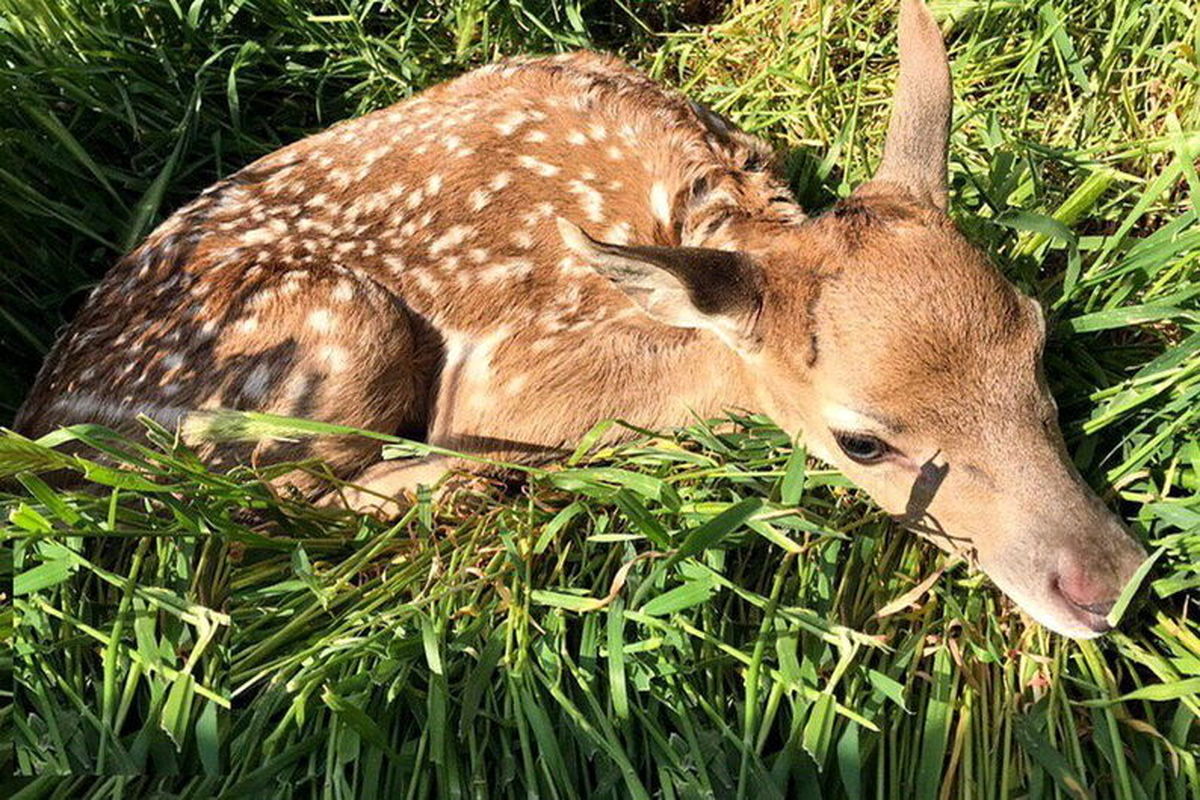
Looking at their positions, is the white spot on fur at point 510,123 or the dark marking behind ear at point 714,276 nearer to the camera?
the dark marking behind ear at point 714,276

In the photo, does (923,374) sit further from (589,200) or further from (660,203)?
(589,200)

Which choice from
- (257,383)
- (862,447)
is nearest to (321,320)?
(257,383)

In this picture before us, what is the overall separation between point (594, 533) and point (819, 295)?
30.9 inches

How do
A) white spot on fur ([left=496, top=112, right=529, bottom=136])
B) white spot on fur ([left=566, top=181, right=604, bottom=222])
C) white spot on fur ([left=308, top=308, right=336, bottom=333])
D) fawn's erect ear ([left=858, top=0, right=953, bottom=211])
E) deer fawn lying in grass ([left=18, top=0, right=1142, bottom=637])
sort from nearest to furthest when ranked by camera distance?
deer fawn lying in grass ([left=18, top=0, right=1142, bottom=637]) → fawn's erect ear ([left=858, top=0, right=953, bottom=211]) → white spot on fur ([left=308, top=308, right=336, bottom=333]) → white spot on fur ([left=566, top=181, right=604, bottom=222]) → white spot on fur ([left=496, top=112, right=529, bottom=136])

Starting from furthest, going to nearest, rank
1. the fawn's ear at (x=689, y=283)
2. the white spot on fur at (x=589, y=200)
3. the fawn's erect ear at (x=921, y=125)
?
the white spot on fur at (x=589, y=200), the fawn's erect ear at (x=921, y=125), the fawn's ear at (x=689, y=283)

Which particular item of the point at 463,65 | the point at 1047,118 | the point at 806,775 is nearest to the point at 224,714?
the point at 806,775

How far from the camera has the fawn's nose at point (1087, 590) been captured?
233cm

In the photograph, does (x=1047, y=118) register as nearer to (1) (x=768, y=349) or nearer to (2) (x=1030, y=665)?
(1) (x=768, y=349)

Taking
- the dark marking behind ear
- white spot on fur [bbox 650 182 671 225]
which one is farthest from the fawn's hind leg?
the dark marking behind ear

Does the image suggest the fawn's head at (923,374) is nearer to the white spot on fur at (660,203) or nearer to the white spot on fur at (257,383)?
the white spot on fur at (660,203)

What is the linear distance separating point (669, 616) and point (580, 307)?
0.99m

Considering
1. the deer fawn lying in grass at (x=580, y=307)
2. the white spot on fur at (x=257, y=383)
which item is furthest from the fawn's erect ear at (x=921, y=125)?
the white spot on fur at (x=257, y=383)

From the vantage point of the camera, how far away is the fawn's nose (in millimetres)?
2328

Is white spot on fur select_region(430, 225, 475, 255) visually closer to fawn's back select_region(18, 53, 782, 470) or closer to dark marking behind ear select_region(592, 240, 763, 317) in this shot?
fawn's back select_region(18, 53, 782, 470)
